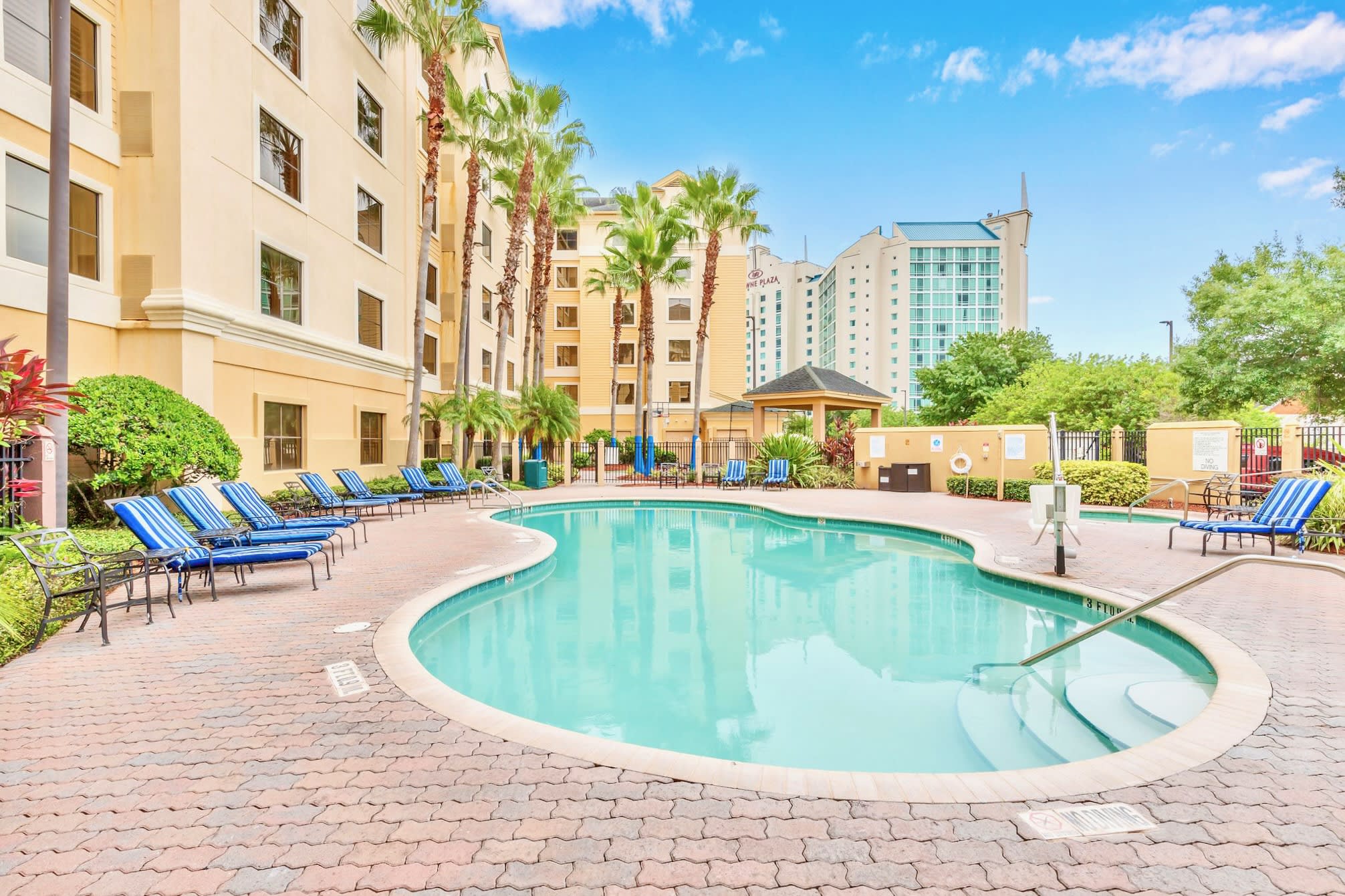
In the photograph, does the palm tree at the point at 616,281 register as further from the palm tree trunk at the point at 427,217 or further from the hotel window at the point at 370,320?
the hotel window at the point at 370,320

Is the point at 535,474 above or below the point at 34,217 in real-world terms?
below

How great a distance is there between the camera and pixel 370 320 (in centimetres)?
1747

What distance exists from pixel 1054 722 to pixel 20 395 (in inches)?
325

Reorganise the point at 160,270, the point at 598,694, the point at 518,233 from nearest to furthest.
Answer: the point at 598,694 < the point at 160,270 < the point at 518,233

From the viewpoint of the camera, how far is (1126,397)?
24094 millimetres

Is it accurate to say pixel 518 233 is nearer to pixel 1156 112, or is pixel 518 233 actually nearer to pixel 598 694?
pixel 598 694

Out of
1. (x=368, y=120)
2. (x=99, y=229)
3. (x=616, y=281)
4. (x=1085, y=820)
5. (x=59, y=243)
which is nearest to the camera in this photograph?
(x=1085, y=820)

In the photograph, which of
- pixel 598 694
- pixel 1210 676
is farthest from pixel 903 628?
pixel 598 694

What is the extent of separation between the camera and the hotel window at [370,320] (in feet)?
55.6

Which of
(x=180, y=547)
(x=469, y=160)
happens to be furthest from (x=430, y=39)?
(x=180, y=547)

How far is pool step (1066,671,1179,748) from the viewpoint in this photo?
3988 mm

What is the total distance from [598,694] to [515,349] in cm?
2938

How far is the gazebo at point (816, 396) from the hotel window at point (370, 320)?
12281mm

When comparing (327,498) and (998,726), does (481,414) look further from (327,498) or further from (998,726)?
(998,726)
